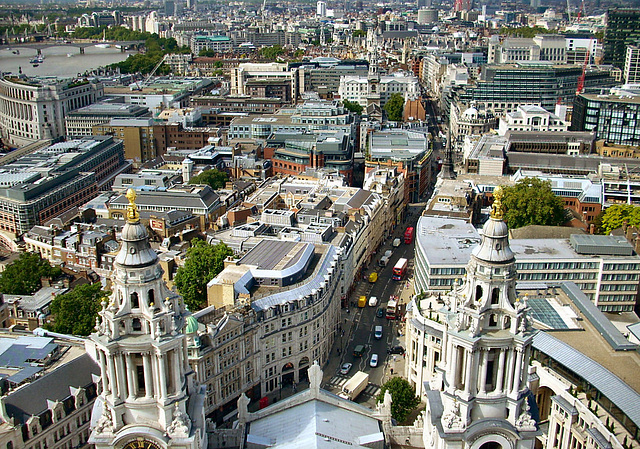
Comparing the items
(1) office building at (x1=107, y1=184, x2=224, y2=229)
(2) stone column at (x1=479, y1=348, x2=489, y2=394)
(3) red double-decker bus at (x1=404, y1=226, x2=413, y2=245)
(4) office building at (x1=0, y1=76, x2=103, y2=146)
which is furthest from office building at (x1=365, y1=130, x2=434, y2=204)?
(2) stone column at (x1=479, y1=348, x2=489, y2=394)

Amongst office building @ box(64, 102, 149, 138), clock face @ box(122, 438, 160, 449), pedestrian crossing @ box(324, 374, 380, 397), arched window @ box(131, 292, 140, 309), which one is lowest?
pedestrian crossing @ box(324, 374, 380, 397)

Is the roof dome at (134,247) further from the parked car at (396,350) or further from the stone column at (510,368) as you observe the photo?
the parked car at (396,350)

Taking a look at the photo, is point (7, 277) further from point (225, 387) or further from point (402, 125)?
point (402, 125)

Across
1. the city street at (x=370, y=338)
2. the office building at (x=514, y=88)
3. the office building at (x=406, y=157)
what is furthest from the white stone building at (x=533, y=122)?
the city street at (x=370, y=338)

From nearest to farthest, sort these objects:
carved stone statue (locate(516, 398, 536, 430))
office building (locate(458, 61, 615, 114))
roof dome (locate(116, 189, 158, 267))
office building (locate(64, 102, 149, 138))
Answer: roof dome (locate(116, 189, 158, 267)), carved stone statue (locate(516, 398, 536, 430)), office building (locate(64, 102, 149, 138)), office building (locate(458, 61, 615, 114))

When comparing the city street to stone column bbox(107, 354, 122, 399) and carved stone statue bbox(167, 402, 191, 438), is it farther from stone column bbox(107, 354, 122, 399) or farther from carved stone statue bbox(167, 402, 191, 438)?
stone column bbox(107, 354, 122, 399)

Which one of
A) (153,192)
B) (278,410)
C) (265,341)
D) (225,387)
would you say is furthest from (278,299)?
(153,192)
